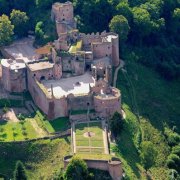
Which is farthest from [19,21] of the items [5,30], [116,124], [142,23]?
[116,124]

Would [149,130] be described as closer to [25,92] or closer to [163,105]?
[163,105]

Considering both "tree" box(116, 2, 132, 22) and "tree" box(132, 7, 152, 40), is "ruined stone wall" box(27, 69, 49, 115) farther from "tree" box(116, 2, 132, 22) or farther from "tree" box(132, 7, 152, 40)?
"tree" box(132, 7, 152, 40)

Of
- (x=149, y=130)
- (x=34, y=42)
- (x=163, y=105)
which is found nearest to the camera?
(x=149, y=130)

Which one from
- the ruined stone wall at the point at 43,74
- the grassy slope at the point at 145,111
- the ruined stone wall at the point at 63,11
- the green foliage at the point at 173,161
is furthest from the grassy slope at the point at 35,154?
the ruined stone wall at the point at 63,11

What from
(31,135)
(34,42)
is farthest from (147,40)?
(31,135)

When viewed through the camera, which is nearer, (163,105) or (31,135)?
(31,135)

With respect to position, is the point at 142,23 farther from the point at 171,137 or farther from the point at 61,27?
the point at 171,137

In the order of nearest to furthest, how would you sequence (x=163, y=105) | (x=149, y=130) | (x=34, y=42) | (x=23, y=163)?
(x=23, y=163), (x=149, y=130), (x=163, y=105), (x=34, y=42)

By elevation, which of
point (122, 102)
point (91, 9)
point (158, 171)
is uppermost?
point (91, 9)

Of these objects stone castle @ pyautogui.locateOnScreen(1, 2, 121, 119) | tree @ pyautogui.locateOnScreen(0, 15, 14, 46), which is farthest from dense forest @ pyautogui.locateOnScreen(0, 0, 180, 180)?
stone castle @ pyautogui.locateOnScreen(1, 2, 121, 119)
